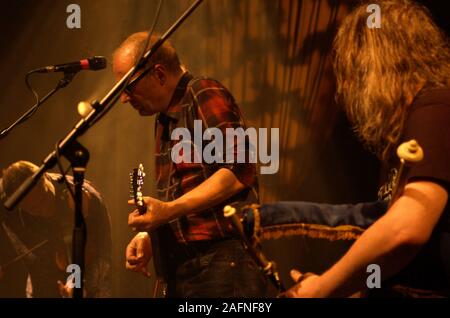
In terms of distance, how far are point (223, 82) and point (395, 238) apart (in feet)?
9.33

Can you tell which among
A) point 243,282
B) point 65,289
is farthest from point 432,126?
point 65,289

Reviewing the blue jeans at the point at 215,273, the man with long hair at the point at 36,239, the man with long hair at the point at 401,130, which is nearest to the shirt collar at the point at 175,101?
the blue jeans at the point at 215,273

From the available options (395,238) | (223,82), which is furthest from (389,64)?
(223,82)

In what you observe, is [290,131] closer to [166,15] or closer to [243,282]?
[166,15]

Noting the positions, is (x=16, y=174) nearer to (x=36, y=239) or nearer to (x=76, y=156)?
(x=36, y=239)

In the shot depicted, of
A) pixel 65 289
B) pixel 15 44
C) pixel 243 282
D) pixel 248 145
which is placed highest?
pixel 15 44

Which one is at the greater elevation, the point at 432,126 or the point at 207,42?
the point at 207,42

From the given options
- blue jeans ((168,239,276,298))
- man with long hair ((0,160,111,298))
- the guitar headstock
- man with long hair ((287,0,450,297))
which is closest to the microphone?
the guitar headstock

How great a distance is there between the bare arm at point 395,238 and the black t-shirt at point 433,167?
0.11 feet

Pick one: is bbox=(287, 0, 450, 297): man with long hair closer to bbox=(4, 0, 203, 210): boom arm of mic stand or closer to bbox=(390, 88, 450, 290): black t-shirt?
bbox=(390, 88, 450, 290): black t-shirt

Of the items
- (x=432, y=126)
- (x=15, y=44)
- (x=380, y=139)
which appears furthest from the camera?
(x=15, y=44)

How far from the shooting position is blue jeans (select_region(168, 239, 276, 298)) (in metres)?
2.11

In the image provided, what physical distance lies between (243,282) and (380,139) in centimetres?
91

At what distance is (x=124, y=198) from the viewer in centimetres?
371
